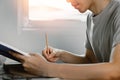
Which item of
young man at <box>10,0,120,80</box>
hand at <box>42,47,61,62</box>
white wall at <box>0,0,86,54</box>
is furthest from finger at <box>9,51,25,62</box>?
white wall at <box>0,0,86,54</box>

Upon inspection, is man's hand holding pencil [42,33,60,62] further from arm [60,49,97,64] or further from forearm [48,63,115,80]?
forearm [48,63,115,80]

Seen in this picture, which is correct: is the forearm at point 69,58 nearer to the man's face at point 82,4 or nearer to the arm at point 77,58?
the arm at point 77,58

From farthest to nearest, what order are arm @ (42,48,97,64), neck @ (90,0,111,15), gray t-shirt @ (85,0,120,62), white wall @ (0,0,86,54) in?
white wall @ (0,0,86,54)
arm @ (42,48,97,64)
neck @ (90,0,111,15)
gray t-shirt @ (85,0,120,62)

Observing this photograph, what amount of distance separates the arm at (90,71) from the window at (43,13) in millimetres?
570

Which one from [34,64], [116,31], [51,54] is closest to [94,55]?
[51,54]

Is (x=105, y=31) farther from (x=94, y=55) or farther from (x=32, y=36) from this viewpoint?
(x=32, y=36)

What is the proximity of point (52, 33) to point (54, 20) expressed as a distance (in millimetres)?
75

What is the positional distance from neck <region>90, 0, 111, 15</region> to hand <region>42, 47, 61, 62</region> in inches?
10.8

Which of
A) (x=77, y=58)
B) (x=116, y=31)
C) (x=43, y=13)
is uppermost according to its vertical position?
(x=116, y=31)

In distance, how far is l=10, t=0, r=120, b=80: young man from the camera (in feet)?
3.30

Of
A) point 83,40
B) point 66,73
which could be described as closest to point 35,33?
point 83,40

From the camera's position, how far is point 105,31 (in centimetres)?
121

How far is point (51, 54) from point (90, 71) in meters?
0.36

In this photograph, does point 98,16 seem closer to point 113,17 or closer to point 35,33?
point 113,17
